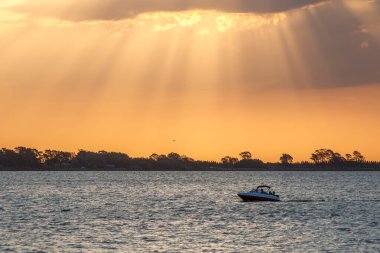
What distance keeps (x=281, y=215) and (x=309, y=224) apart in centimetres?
1490

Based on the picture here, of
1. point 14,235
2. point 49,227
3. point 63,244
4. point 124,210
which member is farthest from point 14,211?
point 63,244

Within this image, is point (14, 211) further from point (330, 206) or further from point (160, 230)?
point (330, 206)

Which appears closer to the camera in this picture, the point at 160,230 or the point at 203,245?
the point at 203,245

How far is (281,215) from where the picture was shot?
117 meters

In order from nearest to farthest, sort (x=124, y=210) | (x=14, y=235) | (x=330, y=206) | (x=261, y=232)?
1. (x=14, y=235)
2. (x=261, y=232)
3. (x=124, y=210)
4. (x=330, y=206)

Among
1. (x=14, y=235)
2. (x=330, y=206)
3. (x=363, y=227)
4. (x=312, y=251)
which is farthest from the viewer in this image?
(x=330, y=206)

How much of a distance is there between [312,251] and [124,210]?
5899 centimetres

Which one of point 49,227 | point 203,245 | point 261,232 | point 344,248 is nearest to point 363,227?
point 261,232

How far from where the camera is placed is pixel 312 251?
74688 mm

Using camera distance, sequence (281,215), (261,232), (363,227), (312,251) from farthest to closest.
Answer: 1. (281,215)
2. (363,227)
3. (261,232)
4. (312,251)

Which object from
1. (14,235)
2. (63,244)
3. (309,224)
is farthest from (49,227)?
(309,224)

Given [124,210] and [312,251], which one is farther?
[124,210]

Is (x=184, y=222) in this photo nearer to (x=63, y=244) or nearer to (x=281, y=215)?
(x=281, y=215)

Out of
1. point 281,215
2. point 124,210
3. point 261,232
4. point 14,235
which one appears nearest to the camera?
point 14,235
